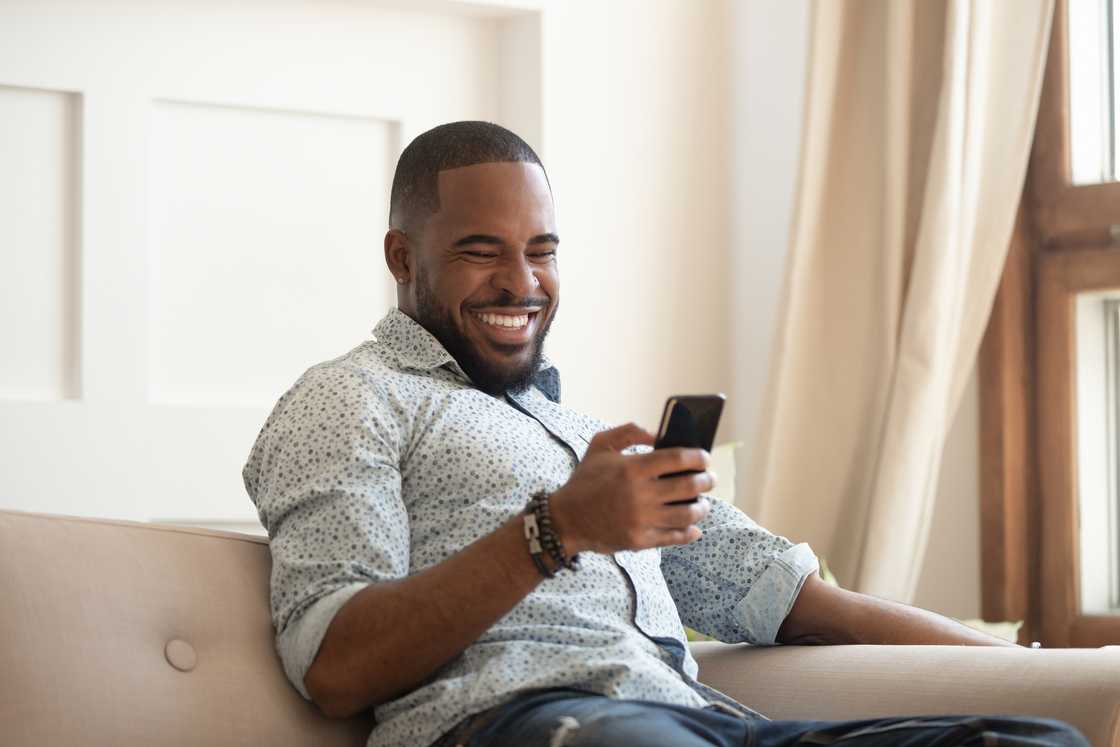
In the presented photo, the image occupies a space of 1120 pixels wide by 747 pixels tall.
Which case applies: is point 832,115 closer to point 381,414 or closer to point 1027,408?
point 1027,408

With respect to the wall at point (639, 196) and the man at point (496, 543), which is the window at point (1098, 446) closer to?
the wall at point (639, 196)

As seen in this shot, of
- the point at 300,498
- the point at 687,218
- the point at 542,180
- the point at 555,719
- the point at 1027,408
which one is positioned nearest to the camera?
the point at 555,719

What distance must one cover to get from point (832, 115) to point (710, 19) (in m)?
0.41

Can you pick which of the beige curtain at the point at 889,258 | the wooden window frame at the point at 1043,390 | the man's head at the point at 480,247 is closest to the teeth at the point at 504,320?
the man's head at the point at 480,247

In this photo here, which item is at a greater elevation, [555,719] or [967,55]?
[967,55]

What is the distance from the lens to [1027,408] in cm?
288

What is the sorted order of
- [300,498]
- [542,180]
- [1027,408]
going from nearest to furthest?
[300,498] < [542,180] < [1027,408]

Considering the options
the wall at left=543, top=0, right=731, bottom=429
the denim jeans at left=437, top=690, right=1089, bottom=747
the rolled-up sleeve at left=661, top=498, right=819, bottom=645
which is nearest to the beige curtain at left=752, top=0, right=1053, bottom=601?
the wall at left=543, top=0, right=731, bottom=429

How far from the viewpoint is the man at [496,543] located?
131cm

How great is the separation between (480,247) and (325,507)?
368mm

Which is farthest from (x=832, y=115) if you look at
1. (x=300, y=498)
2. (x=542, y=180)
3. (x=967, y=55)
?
(x=300, y=498)

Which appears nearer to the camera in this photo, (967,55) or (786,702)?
(786,702)

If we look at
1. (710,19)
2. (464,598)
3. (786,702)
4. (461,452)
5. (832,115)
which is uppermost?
(710,19)

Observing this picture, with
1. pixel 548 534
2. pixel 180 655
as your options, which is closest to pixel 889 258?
pixel 548 534
